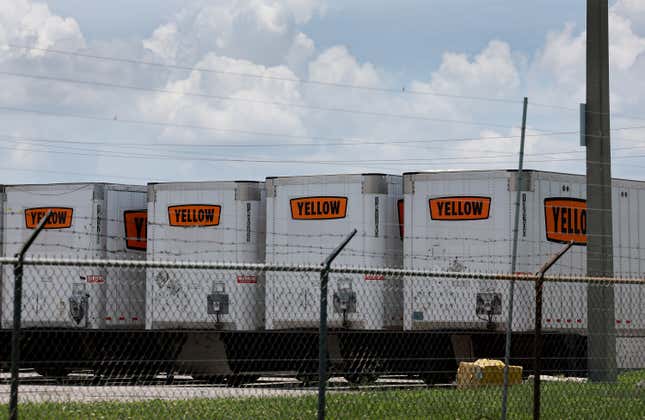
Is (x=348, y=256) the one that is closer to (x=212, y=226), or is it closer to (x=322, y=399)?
(x=212, y=226)

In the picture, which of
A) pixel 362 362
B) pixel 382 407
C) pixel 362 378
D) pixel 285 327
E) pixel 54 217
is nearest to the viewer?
pixel 382 407

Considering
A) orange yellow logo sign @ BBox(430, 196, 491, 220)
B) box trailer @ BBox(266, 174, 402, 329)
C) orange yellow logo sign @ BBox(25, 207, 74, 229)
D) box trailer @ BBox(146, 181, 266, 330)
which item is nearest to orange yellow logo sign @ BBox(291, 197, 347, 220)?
box trailer @ BBox(266, 174, 402, 329)

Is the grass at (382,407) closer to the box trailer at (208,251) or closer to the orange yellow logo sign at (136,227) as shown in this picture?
the box trailer at (208,251)

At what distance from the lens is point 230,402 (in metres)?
13.6

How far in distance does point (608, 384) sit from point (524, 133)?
15.4ft

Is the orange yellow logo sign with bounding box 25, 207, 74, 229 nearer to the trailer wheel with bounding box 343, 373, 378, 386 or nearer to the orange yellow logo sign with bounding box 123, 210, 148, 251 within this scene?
the orange yellow logo sign with bounding box 123, 210, 148, 251

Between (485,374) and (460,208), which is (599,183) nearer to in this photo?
(460,208)

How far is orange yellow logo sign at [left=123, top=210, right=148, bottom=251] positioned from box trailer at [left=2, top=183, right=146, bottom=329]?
31mm

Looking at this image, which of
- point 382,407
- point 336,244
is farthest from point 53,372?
point 382,407

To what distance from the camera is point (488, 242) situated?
2042 cm

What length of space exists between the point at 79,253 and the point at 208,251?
8.90 feet

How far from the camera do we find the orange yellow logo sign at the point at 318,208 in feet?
70.7

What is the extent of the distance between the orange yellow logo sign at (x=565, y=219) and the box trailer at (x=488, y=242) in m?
0.02

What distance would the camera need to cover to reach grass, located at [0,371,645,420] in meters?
12.7
